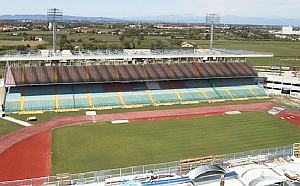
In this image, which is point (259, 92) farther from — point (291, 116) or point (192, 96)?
point (291, 116)

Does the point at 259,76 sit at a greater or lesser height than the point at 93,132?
greater

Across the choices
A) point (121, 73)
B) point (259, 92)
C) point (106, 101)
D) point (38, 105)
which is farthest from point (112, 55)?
point (259, 92)

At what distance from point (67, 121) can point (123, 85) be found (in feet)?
50.1

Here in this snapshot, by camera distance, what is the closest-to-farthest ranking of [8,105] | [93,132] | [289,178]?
[289,178]
[93,132]
[8,105]

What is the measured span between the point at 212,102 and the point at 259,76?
50.1 ft

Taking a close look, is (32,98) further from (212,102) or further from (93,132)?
(212,102)

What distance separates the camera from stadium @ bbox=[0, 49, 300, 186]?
24.1 m

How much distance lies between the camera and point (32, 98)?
184ft

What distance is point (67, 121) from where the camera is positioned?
1959 inches

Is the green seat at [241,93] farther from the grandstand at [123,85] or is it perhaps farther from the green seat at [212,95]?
the green seat at [212,95]

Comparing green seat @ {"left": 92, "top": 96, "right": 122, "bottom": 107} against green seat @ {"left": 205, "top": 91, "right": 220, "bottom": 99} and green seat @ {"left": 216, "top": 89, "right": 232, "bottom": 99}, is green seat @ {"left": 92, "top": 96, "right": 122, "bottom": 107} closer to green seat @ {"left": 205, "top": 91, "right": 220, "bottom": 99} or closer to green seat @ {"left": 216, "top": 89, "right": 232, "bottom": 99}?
green seat @ {"left": 205, "top": 91, "right": 220, "bottom": 99}

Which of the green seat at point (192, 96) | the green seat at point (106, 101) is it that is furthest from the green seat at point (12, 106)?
the green seat at point (192, 96)

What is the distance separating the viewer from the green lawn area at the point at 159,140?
35934mm

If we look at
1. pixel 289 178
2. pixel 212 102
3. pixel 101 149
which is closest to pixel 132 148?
pixel 101 149
